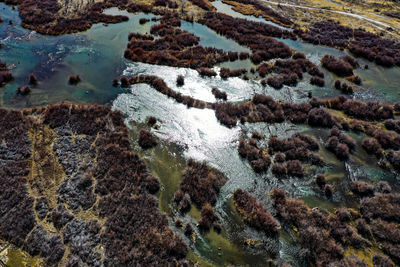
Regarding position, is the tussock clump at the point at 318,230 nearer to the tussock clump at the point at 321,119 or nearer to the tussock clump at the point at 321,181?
the tussock clump at the point at 321,181

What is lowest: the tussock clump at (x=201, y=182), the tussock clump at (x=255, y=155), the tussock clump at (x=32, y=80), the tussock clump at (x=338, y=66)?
the tussock clump at (x=201, y=182)

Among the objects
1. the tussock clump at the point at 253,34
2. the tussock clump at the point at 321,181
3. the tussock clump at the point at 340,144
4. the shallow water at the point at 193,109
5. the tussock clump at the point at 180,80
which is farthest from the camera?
the tussock clump at the point at 253,34

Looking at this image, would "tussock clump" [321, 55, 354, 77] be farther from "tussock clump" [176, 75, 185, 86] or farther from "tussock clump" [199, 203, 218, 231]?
"tussock clump" [199, 203, 218, 231]

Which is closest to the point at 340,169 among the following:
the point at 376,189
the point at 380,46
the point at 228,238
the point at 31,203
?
the point at 376,189

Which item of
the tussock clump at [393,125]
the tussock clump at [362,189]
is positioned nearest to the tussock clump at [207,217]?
the tussock clump at [362,189]

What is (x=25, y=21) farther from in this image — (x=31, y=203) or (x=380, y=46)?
(x=380, y=46)

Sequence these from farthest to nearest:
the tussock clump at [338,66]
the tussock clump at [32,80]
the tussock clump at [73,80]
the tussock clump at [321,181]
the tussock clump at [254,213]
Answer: the tussock clump at [338,66] → the tussock clump at [73,80] → the tussock clump at [32,80] → the tussock clump at [321,181] → the tussock clump at [254,213]

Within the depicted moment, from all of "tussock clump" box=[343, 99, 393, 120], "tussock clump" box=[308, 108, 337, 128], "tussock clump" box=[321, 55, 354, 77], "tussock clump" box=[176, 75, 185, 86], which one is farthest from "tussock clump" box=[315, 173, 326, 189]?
"tussock clump" box=[321, 55, 354, 77]

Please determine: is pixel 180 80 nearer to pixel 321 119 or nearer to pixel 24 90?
pixel 321 119
